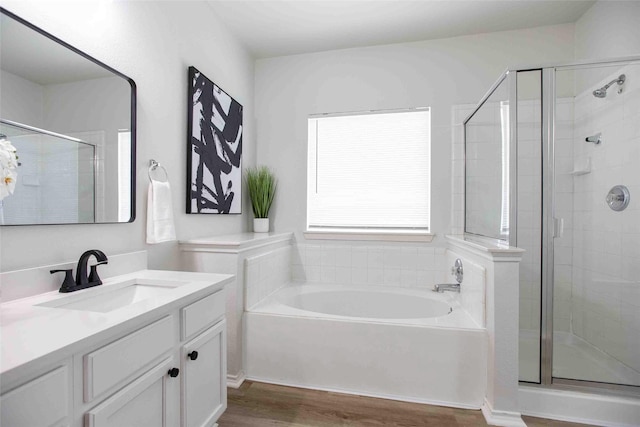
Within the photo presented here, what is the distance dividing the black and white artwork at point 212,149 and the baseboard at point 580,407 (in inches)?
90.5

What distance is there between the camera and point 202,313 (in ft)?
4.30

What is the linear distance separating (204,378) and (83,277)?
25.5 inches

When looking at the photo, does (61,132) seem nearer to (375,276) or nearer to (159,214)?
(159,214)

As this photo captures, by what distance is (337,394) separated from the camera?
6.31 feet

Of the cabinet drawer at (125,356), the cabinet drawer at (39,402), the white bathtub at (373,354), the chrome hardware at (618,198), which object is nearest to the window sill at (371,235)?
the white bathtub at (373,354)

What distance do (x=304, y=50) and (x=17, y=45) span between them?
225cm

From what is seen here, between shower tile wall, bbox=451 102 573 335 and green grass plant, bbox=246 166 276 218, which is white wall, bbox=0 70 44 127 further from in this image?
shower tile wall, bbox=451 102 573 335

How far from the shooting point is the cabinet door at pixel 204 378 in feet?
4.02

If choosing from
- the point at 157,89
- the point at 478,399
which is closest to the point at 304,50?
the point at 157,89

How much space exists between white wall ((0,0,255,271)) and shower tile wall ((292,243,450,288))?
0.83 meters

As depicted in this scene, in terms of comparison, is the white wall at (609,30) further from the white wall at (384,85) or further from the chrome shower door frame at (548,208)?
the chrome shower door frame at (548,208)

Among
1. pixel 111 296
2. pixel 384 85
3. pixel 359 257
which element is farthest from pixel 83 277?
pixel 384 85

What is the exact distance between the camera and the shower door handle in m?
1.80

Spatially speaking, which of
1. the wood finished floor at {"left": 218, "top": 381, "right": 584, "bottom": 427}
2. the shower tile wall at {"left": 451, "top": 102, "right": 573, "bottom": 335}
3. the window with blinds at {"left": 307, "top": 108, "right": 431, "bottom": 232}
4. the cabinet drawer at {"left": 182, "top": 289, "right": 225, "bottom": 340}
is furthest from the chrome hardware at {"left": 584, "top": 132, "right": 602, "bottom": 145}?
the cabinet drawer at {"left": 182, "top": 289, "right": 225, "bottom": 340}
